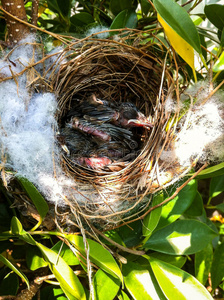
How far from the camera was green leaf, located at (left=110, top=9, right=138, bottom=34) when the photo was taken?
87 cm

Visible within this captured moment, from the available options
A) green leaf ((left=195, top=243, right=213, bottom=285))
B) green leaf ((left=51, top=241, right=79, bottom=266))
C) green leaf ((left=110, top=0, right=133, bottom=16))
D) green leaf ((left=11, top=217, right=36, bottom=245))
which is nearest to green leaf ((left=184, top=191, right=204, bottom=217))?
green leaf ((left=195, top=243, right=213, bottom=285))

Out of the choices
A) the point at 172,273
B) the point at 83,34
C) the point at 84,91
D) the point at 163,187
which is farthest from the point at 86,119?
the point at 172,273

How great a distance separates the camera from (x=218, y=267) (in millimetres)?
920

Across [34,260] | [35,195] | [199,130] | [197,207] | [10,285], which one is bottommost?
[10,285]

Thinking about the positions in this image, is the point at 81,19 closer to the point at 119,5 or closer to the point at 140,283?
the point at 119,5

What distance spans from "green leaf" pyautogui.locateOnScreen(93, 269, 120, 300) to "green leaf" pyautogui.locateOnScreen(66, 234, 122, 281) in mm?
67

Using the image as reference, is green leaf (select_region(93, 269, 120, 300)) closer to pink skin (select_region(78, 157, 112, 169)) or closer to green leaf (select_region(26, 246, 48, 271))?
green leaf (select_region(26, 246, 48, 271))

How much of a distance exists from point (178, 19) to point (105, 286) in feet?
1.94

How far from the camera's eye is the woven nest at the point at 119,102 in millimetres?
772

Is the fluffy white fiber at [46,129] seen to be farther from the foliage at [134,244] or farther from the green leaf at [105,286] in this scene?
the green leaf at [105,286]

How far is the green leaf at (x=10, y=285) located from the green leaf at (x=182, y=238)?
0.35 m

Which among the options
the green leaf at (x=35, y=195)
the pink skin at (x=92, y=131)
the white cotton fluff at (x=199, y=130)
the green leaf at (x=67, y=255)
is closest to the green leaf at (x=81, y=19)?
the pink skin at (x=92, y=131)

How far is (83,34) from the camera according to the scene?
92 centimetres

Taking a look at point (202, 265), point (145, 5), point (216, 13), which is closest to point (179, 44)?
point (216, 13)
